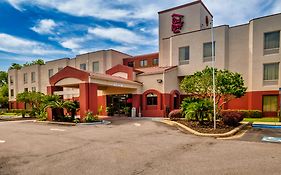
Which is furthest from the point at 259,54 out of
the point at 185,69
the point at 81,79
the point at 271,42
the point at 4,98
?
the point at 4,98

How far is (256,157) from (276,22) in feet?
65.3

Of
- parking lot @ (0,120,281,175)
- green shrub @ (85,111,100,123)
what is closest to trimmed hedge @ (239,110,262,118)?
parking lot @ (0,120,281,175)

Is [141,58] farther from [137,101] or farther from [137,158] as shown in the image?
[137,158]

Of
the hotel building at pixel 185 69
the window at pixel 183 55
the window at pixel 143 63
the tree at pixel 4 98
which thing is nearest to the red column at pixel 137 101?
the hotel building at pixel 185 69

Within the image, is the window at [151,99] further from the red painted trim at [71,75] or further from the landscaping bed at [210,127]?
the red painted trim at [71,75]

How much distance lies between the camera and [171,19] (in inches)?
1180

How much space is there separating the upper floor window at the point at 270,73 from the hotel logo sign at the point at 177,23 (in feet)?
41.0

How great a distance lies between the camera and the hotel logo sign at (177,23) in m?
29.3

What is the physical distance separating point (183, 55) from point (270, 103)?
11.6m

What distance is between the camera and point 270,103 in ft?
72.2

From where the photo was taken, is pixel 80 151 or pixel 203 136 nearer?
pixel 80 151

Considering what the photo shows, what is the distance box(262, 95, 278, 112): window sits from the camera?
21.8 meters

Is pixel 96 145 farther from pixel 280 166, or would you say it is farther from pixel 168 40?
pixel 168 40

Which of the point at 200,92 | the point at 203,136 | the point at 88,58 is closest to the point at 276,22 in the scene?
the point at 200,92
